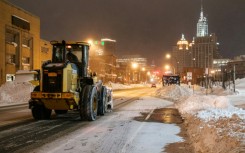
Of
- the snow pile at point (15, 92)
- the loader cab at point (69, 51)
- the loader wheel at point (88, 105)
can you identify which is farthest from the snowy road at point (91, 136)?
the snow pile at point (15, 92)

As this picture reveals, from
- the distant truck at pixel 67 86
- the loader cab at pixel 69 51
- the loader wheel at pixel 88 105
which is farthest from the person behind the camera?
the loader cab at pixel 69 51

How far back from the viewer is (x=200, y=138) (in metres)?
10.4

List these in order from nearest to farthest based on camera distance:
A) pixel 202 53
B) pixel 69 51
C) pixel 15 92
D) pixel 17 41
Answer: pixel 69 51
pixel 15 92
pixel 17 41
pixel 202 53

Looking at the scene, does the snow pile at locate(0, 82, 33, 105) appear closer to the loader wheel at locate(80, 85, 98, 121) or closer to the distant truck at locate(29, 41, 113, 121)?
the distant truck at locate(29, 41, 113, 121)

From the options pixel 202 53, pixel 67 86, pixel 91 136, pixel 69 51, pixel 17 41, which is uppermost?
pixel 202 53

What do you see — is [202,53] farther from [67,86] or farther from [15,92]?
[67,86]

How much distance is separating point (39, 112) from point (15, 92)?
63.2 ft

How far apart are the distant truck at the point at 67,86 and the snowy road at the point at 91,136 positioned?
809 millimetres

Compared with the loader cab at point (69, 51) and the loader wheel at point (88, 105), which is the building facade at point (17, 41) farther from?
the loader wheel at point (88, 105)

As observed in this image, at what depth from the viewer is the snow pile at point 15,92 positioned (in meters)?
33.6

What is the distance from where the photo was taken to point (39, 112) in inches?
664

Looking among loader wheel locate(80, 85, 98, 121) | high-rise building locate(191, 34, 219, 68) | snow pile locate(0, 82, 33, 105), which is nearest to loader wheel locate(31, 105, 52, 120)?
loader wheel locate(80, 85, 98, 121)

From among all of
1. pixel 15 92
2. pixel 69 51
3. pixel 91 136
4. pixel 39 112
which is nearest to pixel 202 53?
pixel 15 92

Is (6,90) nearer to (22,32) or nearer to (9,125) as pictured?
(9,125)
